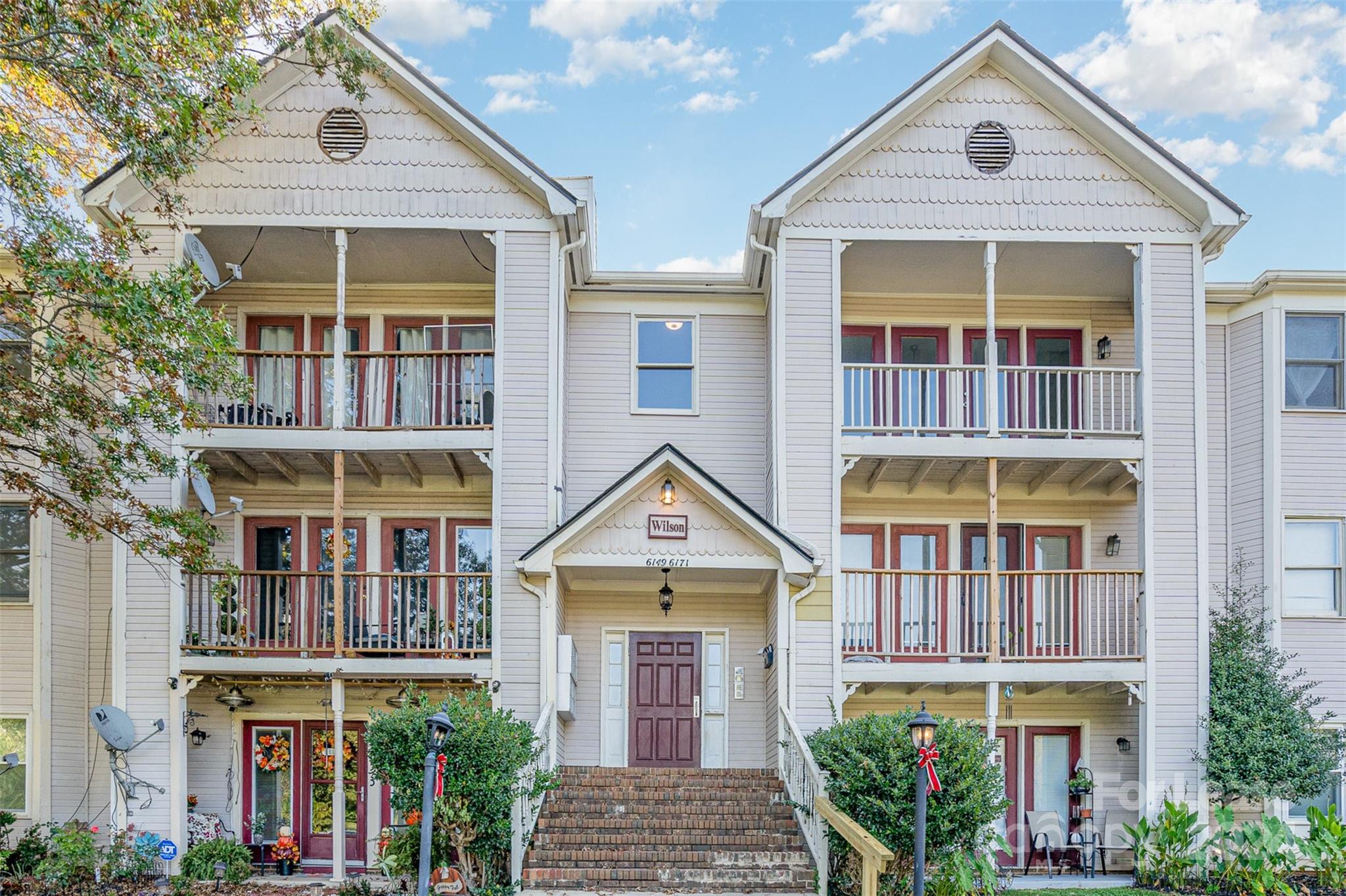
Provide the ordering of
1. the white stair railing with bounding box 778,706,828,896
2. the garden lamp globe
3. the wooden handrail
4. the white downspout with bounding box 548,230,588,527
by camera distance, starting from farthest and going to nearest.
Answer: the white downspout with bounding box 548,230,588,527 < the white stair railing with bounding box 778,706,828,896 < the garden lamp globe < the wooden handrail

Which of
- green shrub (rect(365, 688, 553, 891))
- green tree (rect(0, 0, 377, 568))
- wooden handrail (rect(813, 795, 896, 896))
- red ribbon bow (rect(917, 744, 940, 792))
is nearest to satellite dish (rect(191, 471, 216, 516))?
green tree (rect(0, 0, 377, 568))

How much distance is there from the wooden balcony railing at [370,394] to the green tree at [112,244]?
189cm

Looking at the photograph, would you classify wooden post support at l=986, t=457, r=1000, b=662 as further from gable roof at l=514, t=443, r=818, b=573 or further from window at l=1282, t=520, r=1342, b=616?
window at l=1282, t=520, r=1342, b=616

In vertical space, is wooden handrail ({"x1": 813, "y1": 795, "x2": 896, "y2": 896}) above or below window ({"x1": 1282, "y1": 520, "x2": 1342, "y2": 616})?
below

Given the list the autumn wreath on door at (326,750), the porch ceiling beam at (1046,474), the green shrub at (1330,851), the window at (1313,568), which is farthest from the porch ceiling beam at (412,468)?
the window at (1313,568)

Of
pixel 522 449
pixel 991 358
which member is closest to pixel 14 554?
pixel 522 449

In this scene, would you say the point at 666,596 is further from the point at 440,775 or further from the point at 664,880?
the point at 440,775

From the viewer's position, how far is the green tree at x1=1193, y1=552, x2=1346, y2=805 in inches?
524

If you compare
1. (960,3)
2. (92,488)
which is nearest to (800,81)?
(960,3)

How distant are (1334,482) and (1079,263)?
468 cm

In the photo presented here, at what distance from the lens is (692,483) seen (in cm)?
1356

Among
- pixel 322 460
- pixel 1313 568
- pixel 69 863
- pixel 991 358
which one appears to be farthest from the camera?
pixel 1313 568

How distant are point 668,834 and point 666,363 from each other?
6.68 m

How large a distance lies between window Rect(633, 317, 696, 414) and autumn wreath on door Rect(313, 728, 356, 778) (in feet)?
20.1
